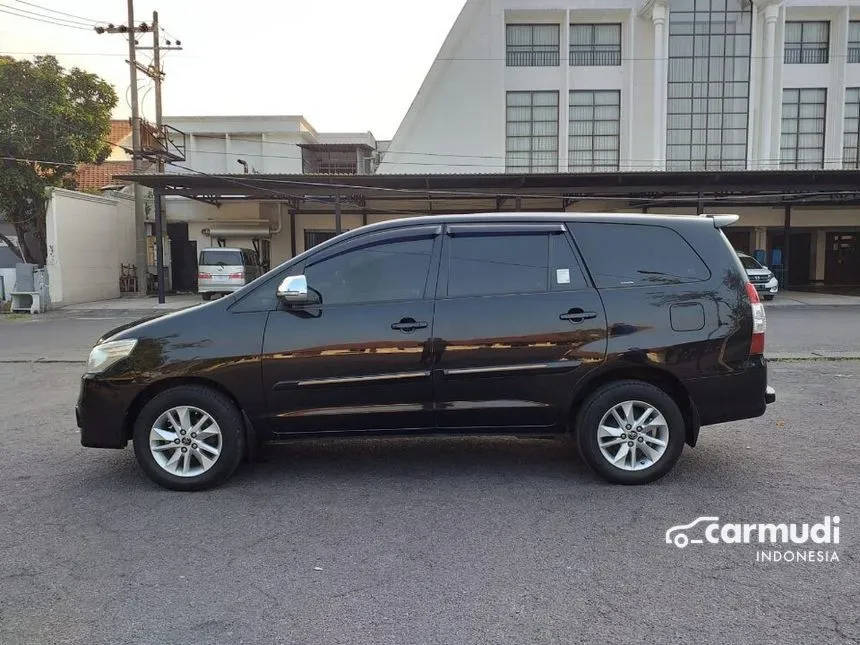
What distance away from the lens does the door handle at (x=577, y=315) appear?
15.0ft

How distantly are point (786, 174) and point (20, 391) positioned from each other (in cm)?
2212

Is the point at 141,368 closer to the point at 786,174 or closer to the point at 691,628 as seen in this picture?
the point at 691,628

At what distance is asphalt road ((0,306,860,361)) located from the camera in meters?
11.4

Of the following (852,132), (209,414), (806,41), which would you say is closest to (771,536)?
(209,414)

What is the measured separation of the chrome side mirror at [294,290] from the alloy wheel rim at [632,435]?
2256 millimetres

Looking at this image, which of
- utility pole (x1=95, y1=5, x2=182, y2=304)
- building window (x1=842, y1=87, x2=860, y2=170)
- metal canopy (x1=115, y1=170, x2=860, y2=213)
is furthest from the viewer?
building window (x1=842, y1=87, x2=860, y2=170)

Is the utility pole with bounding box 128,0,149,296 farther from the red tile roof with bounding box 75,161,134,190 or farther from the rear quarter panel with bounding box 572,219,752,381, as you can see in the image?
the rear quarter panel with bounding box 572,219,752,381

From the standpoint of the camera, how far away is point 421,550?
12.0 ft

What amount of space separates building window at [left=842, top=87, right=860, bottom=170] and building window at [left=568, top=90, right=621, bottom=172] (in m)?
9.46

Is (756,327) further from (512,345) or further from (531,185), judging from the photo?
(531,185)

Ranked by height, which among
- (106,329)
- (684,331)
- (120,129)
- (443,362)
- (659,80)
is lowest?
(106,329)

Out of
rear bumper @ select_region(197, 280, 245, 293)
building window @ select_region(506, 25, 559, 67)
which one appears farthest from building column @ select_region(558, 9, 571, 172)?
rear bumper @ select_region(197, 280, 245, 293)

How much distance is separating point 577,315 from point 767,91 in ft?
89.5

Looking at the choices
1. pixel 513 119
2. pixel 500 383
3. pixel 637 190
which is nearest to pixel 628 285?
pixel 500 383
